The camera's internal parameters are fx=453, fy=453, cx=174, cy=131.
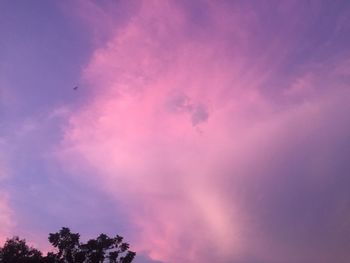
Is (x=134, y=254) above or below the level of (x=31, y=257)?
above

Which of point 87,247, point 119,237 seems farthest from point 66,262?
point 119,237

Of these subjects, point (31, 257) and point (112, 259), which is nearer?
point (31, 257)

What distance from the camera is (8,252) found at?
3344 inches

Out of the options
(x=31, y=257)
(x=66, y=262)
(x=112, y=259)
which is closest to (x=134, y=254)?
(x=112, y=259)

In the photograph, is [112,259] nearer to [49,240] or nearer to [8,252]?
[49,240]

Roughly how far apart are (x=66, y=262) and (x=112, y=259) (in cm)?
885

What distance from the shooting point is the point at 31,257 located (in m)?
82.6

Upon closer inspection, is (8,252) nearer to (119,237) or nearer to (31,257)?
(31,257)

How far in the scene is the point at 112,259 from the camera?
88.4 metres

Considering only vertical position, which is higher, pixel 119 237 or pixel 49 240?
pixel 119 237

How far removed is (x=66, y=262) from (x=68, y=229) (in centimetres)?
608

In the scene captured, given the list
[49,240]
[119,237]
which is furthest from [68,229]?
[119,237]

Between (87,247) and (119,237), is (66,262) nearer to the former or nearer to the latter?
(87,247)

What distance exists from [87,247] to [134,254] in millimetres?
9539
